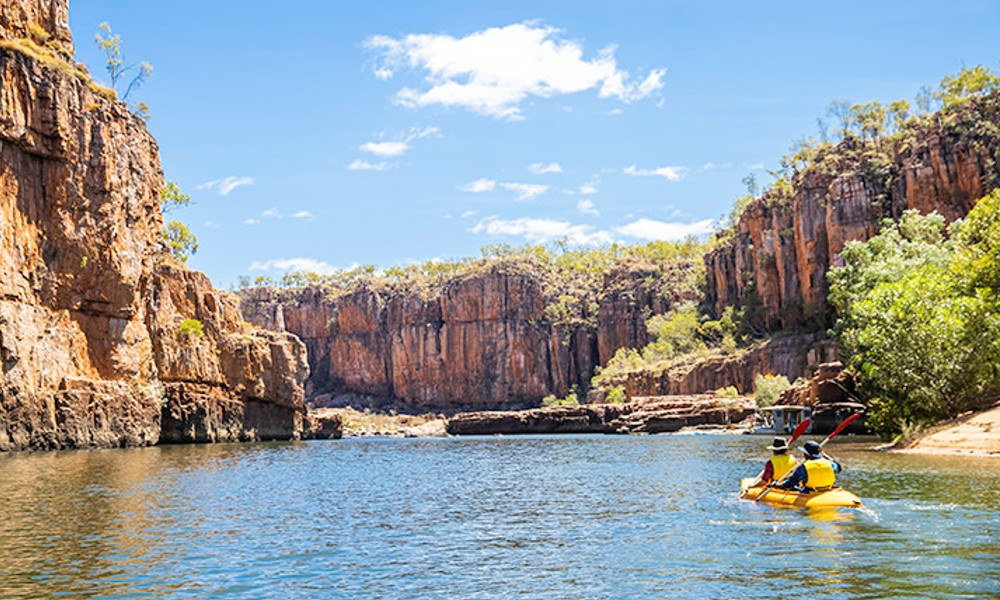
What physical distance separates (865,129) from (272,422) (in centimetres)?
10234

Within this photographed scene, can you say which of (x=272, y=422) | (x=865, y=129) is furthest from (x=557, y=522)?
(x=865, y=129)

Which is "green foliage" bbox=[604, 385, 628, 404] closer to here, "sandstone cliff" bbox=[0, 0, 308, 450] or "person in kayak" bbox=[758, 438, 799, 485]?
"sandstone cliff" bbox=[0, 0, 308, 450]

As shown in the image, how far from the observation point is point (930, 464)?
40.2 m

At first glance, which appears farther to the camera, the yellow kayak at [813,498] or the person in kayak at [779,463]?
the person in kayak at [779,463]

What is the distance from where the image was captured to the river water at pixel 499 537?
18469mm

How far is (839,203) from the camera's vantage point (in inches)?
5084

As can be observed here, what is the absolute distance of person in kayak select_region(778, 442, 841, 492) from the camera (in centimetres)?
2734

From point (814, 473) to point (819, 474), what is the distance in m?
0.14

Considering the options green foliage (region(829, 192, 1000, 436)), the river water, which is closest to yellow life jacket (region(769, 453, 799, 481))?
the river water

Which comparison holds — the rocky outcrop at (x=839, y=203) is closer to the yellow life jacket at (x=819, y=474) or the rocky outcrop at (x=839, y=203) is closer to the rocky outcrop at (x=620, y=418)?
the rocky outcrop at (x=620, y=418)

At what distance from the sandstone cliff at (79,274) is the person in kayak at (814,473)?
51.2 metres

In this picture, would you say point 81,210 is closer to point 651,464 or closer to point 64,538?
point 651,464

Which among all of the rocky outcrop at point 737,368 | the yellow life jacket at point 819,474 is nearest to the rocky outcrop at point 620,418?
the rocky outcrop at point 737,368

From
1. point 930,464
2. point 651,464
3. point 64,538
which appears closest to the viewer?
point 64,538
